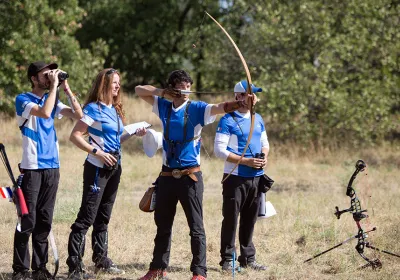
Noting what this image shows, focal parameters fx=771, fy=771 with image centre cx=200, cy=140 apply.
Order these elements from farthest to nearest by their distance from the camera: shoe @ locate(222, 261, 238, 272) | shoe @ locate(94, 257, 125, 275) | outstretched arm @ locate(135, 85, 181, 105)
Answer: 1. shoe @ locate(222, 261, 238, 272)
2. shoe @ locate(94, 257, 125, 275)
3. outstretched arm @ locate(135, 85, 181, 105)

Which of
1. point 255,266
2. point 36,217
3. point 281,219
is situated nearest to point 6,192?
point 36,217

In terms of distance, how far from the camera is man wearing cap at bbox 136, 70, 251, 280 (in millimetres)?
6320

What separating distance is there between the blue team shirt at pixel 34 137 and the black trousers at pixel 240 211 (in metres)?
1.69

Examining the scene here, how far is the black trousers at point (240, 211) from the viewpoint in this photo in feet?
23.2

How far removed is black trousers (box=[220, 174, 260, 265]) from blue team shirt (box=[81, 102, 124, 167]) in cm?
118

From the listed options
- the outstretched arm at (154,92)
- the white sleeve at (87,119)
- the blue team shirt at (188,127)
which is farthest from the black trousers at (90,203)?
the outstretched arm at (154,92)

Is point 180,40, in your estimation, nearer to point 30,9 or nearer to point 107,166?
point 30,9

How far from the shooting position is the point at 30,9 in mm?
17609

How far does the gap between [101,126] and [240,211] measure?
5.40 ft

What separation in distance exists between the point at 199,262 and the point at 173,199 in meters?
0.57

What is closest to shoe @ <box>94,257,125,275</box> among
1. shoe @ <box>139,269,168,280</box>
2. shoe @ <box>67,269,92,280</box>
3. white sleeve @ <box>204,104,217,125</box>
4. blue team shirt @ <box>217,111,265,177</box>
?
shoe @ <box>67,269,92,280</box>

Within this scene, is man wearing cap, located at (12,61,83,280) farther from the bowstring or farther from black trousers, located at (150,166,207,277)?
the bowstring

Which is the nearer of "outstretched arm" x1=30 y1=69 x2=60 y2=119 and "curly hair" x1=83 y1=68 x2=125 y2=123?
"outstretched arm" x1=30 y1=69 x2=60 y2=119

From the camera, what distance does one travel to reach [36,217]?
637cm
